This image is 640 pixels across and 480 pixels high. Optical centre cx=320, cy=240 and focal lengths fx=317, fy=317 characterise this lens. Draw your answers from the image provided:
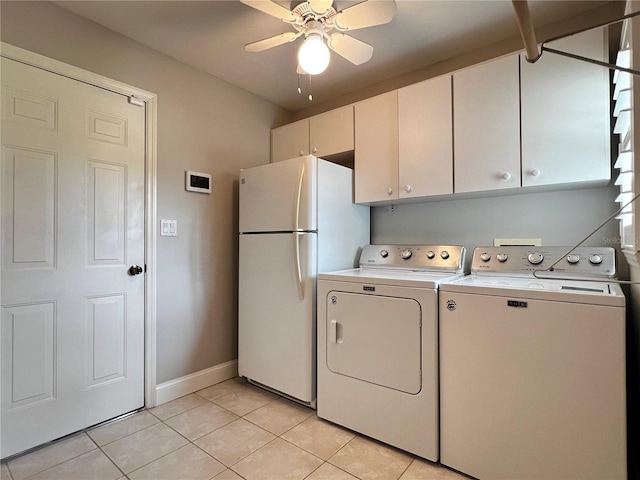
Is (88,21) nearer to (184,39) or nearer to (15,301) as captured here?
(184,39)

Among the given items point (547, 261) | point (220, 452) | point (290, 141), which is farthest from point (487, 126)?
point (220, 452)

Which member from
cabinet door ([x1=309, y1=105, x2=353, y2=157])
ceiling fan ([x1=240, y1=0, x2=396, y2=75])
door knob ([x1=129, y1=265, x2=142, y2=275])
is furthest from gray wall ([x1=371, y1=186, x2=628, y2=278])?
door knob ([x1=129, y1=265, x2=142, y2=275])

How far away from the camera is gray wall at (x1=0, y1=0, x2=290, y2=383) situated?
6.46 ft

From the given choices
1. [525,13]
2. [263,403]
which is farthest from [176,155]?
[525,13]

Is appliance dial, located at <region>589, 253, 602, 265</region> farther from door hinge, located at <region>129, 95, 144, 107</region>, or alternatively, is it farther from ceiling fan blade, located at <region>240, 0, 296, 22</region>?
door hinge, located at <region>129, 95, 144, 107</region>

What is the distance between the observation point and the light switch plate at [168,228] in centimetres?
224

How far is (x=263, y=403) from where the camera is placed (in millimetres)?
2234

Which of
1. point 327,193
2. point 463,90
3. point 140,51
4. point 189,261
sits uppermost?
point 140,51

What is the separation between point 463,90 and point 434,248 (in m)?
1.01

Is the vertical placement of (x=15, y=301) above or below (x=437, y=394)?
above

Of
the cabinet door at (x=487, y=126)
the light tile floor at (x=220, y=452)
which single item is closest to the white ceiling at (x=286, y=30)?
the cabinet door at (x=487, y=126)

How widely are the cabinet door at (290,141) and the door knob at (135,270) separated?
1509mm

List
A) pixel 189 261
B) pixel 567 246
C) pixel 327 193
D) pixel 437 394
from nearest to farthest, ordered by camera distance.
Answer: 1. pixel 437 394
2. pixel 567 246
3. pixel 327 193
4. pixel 189 261

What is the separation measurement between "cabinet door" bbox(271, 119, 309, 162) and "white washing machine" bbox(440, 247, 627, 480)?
5.80 ft
